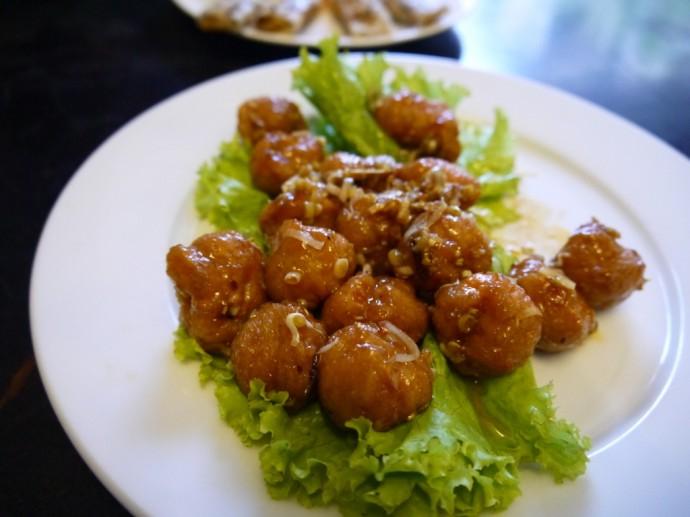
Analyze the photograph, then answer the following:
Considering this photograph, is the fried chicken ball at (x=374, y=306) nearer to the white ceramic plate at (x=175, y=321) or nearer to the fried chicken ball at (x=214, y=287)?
the fried chicken ball at (x=214, y=287)

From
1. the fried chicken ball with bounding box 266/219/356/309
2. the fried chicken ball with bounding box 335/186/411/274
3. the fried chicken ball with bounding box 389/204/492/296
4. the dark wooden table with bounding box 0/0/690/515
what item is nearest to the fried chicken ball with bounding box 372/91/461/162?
the fried chicken ball with bounding box 335/186/411/274

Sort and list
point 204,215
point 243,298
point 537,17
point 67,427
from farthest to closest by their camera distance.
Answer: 1. point 537,17
2. point 204,215
3. point 243,298
4. point 67,427

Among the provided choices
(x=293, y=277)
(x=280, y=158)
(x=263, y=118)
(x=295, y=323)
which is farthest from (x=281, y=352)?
(x=263, y=118)

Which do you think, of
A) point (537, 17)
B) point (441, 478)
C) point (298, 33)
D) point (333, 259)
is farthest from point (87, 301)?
point (537, 17)

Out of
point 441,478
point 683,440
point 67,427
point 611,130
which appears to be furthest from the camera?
point 611,130

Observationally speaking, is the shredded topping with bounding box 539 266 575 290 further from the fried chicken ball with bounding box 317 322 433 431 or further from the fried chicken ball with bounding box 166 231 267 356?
the fried chicken ball with bounding box 166 231 267 356

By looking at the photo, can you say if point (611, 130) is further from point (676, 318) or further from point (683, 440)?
point (683, 440)

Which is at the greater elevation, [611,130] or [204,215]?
[611,130]
